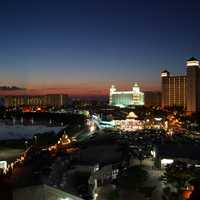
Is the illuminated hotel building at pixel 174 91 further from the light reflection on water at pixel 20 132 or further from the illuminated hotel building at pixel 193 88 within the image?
the light reflection on water at pixel 20 132

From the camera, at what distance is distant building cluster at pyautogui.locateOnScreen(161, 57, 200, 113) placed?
4197 centimetres

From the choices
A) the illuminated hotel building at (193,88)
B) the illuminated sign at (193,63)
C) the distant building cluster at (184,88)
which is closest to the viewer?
the illuminated hotel building at (193,88)

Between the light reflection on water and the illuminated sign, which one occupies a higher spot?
the illuminated sign

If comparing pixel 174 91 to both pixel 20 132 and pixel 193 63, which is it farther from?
pixel 20 132

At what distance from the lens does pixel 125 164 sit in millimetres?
12062

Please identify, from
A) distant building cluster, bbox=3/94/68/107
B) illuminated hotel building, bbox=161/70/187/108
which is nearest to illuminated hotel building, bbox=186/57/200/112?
illuminated hotel building, bbox=161/70/187/108

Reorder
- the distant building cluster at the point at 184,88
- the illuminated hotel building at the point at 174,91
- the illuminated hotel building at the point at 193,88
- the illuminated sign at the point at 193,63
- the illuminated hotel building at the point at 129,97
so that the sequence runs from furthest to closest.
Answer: the illuminated hotel building at the point at 129,97
the illuminated hotel building at the point at 174,91
the illuminated sign at the point at 193,63
the distant building cluster at the point at 184,88
the illuminated hotel building at the point at 193,88

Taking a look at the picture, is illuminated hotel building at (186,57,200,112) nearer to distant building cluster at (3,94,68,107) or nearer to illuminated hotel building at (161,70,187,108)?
illuminated hotel building at (161,70,187,108)

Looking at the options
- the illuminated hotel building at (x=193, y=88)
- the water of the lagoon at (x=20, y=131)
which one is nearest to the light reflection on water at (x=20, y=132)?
the water of the lagoon at (x=20, y=131)

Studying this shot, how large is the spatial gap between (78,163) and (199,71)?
35.0m

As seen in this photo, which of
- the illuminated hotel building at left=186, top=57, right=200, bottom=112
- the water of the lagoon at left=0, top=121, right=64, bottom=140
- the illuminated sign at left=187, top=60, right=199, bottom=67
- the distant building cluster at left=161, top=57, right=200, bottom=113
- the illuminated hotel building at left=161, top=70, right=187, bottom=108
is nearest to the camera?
the water of the lagoon at left=0, top=121, right=64, bottom=140

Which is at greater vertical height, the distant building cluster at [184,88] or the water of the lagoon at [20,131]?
the distant building cluster at [184,88]

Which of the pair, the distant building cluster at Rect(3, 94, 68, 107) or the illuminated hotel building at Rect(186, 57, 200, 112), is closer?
the illuminated hotel building at Rect(186, 57, 200, 112)

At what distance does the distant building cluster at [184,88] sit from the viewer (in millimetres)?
41969
